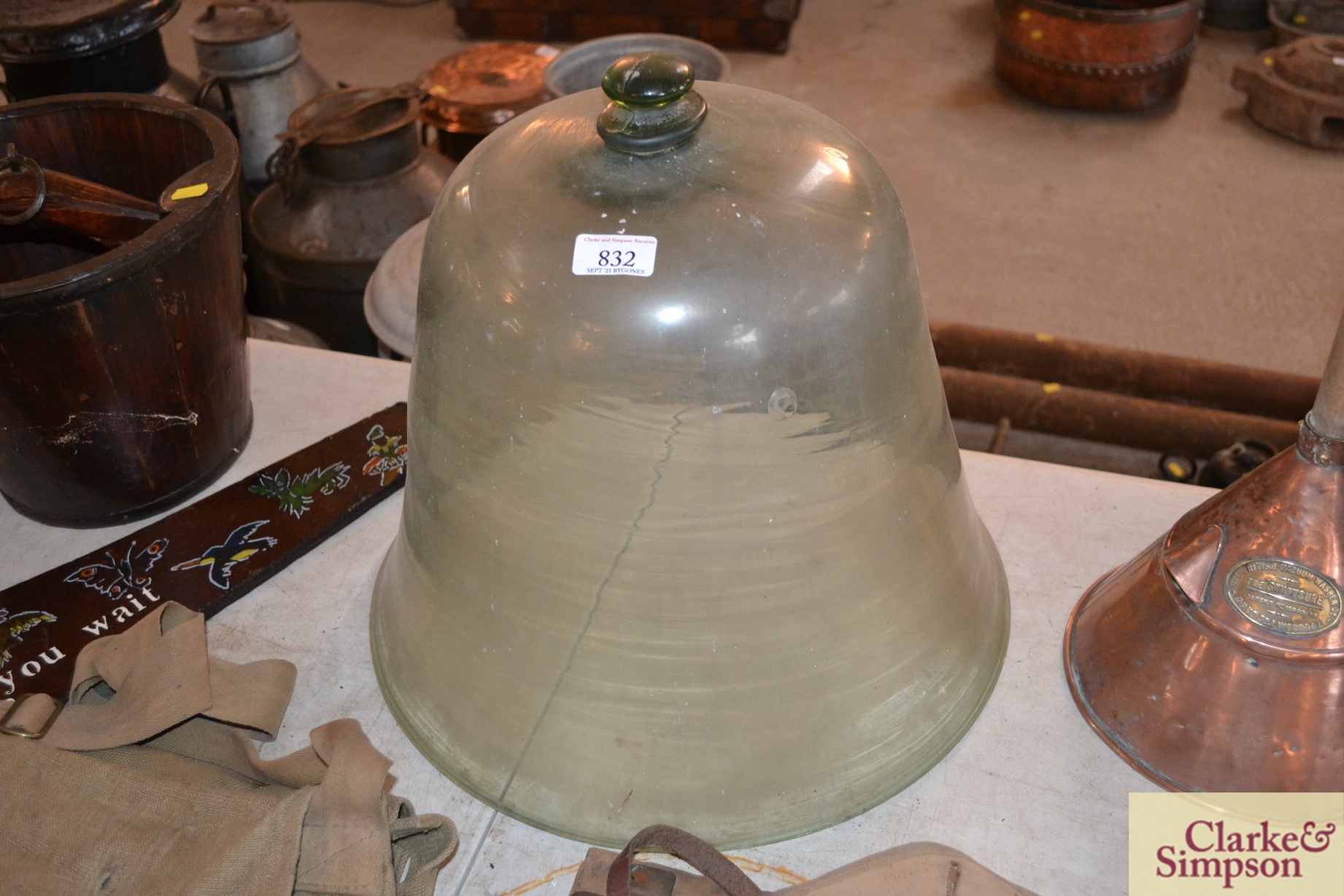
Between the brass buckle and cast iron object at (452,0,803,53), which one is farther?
cast iron object at (452,0,803,53)

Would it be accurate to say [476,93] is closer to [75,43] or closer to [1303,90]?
[75,43]

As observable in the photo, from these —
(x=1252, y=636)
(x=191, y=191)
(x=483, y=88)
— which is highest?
(x=191, y=191)

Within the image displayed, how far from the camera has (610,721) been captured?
0.66 metres

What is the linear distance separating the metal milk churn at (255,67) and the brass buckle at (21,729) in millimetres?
1254

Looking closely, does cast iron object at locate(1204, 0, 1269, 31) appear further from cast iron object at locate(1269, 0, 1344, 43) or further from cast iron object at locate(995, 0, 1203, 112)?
cast iron object at locate(995, 0, 1203, 112)

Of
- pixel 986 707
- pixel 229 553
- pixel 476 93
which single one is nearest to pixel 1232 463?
pixel 986 707

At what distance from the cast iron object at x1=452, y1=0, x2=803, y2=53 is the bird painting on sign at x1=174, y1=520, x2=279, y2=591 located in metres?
2.42

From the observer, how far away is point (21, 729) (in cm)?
79

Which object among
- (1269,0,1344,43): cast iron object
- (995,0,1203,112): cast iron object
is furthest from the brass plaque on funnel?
(1269,0,1344,43): cast iron object

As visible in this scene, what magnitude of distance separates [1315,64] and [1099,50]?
0.48 meters

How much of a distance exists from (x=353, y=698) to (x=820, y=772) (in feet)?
1.28

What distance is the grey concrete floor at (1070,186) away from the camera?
208cm

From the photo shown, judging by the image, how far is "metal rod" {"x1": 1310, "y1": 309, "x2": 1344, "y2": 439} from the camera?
66cm

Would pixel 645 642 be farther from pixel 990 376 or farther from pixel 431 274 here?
pixel 990 376
